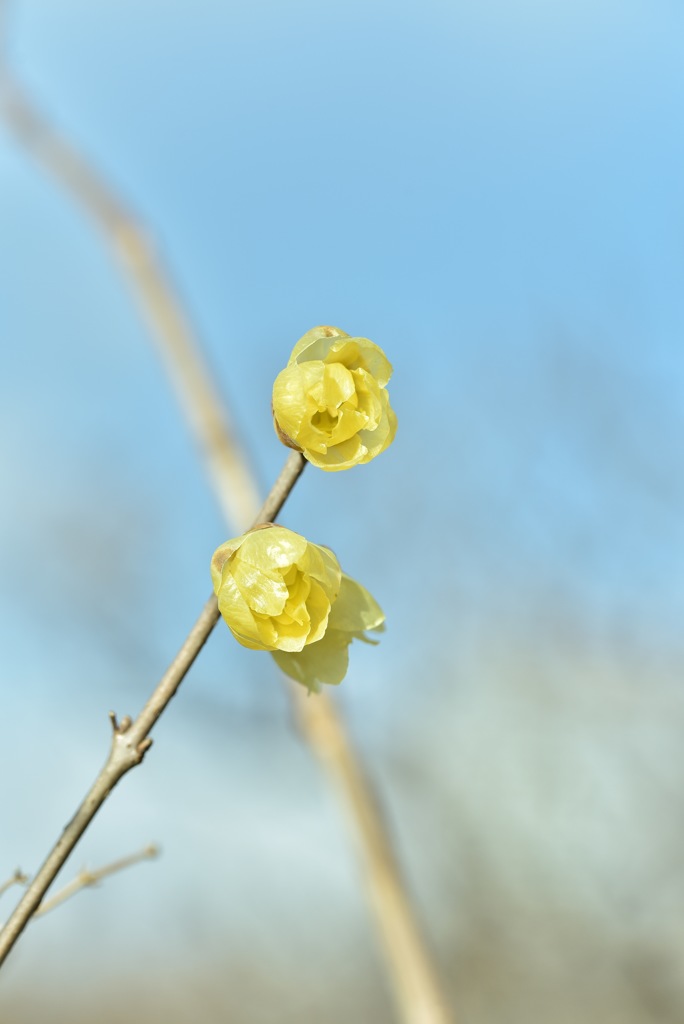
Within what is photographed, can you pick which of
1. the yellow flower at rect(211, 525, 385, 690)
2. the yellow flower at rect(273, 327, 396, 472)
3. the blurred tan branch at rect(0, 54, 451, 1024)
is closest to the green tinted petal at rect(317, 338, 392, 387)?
the yellow flower at rect(273, 327, 396, 472)

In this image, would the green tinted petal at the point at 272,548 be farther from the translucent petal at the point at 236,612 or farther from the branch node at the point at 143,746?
the branch node at the point at 143,746

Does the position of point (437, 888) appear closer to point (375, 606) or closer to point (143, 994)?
point (143, 994)

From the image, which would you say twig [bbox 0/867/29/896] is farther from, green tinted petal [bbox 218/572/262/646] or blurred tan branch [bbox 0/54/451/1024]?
blurred tan branch [bbox 0/54/451/1024]

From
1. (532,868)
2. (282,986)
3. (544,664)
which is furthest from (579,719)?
(282,986)

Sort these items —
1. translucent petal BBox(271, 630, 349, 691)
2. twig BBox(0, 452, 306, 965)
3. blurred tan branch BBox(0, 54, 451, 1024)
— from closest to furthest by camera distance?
1. twig BBox(0, 452, 306, 965)
2. translucent petal BBox(271, 630, 349, 691)
3. blurred tan branch BBox(0, 54, 451, 1024)

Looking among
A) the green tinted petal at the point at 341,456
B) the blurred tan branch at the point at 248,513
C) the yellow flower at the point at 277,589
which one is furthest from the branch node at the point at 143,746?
the blurred tan branch at the point at 248,513

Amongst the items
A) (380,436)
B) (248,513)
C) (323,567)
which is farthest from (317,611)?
(248,513)
